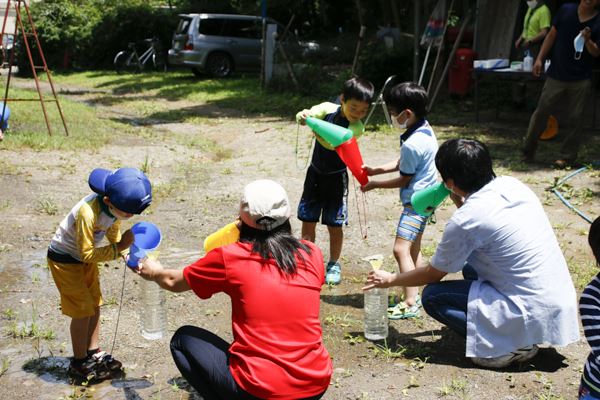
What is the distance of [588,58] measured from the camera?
8.16m

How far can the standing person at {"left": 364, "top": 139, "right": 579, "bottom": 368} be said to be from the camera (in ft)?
11.5

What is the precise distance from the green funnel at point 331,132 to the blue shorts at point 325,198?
430mm

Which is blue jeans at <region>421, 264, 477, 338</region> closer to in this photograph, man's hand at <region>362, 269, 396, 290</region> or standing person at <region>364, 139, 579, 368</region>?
standing person at <region>364, 139, 579, 368</region>

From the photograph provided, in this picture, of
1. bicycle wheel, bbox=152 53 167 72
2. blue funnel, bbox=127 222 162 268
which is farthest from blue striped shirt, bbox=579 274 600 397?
bicycle wheel, bbox=152 53 167 72

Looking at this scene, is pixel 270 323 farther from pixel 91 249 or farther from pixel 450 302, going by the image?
pixel 450 302

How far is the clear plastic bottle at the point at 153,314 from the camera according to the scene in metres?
4.19

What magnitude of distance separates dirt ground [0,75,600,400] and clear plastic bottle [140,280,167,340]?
0.06 m

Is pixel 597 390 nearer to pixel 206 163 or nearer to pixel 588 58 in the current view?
pixel 588 58

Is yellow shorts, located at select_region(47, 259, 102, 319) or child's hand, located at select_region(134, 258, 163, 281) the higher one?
child's hand, located at select_region(134, 258, 163, 281)

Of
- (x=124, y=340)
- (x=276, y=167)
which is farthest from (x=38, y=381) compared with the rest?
(x=276, y=167)

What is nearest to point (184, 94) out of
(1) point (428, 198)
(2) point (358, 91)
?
(2) point (358, 91)

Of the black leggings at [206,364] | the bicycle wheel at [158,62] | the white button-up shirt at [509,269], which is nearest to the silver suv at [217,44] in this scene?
the bicycle wheel at [158,62]

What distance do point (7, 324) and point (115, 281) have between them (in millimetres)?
857

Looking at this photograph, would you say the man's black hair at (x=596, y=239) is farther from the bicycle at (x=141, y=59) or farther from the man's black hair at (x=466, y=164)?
the bicycle at (x=141, y=59)
